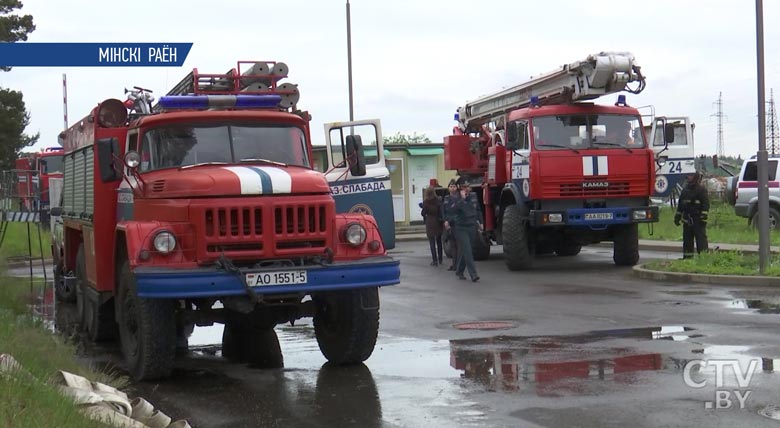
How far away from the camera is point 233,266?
8906mm

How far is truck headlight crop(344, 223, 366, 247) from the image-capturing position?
31.2 feet

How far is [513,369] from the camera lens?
368 inches

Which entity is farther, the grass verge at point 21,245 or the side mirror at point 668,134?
the grass verge at point 21,245

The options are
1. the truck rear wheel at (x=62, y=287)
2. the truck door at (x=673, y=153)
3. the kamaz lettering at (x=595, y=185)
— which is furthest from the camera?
the truck door at (x=673, y=153)

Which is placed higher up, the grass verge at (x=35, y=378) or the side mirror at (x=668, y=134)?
the side mirror at (x=668, y=134)

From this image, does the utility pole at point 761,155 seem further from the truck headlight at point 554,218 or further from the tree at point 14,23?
the tree at point 14,23

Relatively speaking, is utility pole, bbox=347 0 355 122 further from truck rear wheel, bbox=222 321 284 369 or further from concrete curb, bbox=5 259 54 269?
truck rear wheel, bbox=222 321 284 369

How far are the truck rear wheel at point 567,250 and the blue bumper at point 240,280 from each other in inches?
547

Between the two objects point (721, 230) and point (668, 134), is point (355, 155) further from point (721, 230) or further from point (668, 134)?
point (721, 230)

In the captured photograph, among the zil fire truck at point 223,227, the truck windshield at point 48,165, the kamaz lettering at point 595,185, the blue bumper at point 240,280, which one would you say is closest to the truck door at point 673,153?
the kamaz lettering at point 595,185

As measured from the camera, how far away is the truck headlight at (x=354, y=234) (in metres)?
9.52

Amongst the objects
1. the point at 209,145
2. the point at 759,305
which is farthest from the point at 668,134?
the point at 209,145

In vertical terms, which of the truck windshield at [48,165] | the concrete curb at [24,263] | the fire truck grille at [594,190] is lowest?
the concrete curb at [24,263]

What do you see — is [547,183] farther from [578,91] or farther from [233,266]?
[233,266]
